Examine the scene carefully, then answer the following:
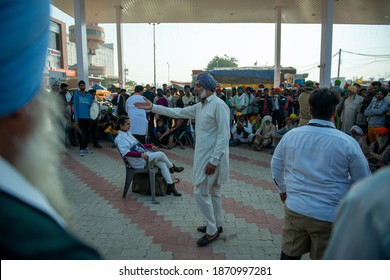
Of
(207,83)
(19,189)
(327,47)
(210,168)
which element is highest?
(327,47)

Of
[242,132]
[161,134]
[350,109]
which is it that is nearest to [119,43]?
[161,134]

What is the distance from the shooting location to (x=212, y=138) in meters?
3.71

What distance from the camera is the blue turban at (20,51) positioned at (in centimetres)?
59

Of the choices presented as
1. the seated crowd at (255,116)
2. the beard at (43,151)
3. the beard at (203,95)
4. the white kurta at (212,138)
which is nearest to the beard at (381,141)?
the seated crowd at (255,116)

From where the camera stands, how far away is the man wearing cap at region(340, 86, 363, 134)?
8.73 metres

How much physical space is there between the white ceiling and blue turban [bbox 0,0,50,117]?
52.0 feet

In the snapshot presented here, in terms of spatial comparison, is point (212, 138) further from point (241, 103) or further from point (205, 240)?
point (241, 103)

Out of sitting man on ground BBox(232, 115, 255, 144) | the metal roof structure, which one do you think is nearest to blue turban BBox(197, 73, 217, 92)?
sitting man on ground BBox(232, 115, 255, 144)

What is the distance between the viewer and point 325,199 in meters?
2.24

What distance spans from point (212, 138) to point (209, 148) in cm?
12

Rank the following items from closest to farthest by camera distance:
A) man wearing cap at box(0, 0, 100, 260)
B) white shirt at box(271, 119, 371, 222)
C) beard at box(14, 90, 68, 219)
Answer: man wearing cap at box(0, 0, 100, 260), beard at box(14, 90, 68, 219), white shirt at box(271, 119, 371, 222)

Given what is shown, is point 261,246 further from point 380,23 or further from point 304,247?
point 380,23

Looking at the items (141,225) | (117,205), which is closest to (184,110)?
(141,225)

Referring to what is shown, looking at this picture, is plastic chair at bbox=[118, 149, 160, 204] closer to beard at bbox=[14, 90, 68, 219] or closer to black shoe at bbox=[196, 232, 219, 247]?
black shoe at bbox=[196, 232, 219, 247]
